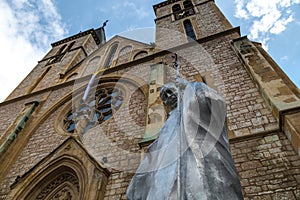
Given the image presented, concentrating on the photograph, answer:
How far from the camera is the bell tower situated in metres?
9.45

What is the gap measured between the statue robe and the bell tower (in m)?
7.43

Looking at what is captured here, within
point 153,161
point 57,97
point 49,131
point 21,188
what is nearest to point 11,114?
point 57,97

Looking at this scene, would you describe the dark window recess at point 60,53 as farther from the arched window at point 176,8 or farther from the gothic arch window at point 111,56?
the arched window at point 176,8

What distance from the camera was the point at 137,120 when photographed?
611cm

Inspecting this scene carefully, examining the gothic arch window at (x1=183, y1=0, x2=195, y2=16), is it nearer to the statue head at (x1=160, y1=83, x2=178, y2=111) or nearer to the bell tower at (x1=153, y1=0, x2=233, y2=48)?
the bell tower at (x1=153, y1=0, x2=233, y2=48)

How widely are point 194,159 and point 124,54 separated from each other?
31.9ft

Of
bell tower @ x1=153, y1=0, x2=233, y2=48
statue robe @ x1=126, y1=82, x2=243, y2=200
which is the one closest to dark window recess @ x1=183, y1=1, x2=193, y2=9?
bell tower @ x1=153, y1=0, x2=233, y2=48

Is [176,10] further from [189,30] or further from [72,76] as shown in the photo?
[72,76]

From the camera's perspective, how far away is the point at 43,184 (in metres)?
5.53

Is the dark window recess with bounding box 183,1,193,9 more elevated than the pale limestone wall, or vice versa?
the dark window recess with bounding box 183,1,193,9

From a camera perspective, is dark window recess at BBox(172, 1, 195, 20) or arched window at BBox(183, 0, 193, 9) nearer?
dark window recess at BBox(172, 1, 195, 20)

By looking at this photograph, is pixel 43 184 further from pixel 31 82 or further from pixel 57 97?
pixel 31 82

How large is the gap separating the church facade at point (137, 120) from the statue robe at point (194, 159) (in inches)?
76.8

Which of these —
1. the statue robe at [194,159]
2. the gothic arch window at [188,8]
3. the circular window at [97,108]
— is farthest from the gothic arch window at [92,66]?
the statue robe at [194,159]
